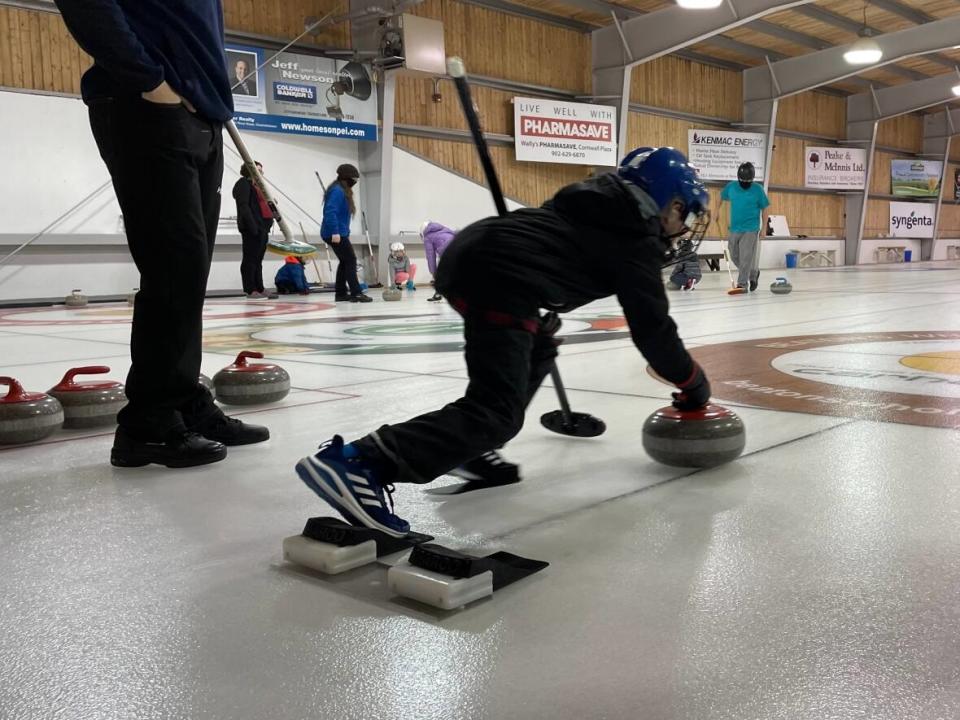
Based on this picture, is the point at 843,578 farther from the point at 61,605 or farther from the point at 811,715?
the point at 61,605

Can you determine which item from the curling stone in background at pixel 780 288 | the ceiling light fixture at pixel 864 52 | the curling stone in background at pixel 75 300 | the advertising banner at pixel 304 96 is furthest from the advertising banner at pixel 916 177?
the curling stone in background at pixel 75 300

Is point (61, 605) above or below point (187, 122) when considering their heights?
below

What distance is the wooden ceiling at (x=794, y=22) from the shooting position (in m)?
18.3

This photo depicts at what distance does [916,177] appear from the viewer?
94.2 feet

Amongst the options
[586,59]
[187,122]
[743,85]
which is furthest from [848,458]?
[743,85]

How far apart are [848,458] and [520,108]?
16.8m

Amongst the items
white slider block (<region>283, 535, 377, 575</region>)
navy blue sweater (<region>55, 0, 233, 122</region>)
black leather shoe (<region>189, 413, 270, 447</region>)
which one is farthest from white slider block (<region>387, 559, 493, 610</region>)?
navy blue sweater (<region>55, 0, 233, 122</region>)

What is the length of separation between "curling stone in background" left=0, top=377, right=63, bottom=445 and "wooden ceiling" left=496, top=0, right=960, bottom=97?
Answer: 1704 cm

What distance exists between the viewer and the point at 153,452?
2455mm

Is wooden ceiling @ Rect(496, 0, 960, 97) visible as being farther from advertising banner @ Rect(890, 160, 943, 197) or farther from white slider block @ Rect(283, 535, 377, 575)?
white slider block @ Rect(283, 535, 377, 575)

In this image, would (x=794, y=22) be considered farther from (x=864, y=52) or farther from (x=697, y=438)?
(x=697, y=438)

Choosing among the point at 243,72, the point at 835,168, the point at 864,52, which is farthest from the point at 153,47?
the point at 835,168

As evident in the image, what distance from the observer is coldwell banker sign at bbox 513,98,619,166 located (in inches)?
719

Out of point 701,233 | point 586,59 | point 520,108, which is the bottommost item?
point 701,233
